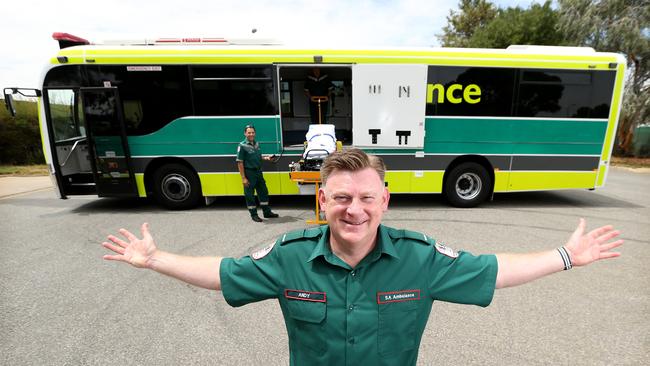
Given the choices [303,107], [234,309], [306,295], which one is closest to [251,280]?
[306,295]

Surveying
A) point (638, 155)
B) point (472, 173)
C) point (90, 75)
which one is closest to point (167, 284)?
point (90, 75)

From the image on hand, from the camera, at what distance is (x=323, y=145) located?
6.14 m

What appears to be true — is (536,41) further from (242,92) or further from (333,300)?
(333,300)

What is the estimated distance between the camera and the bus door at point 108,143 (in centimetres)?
613

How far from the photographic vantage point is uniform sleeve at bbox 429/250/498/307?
1.33m

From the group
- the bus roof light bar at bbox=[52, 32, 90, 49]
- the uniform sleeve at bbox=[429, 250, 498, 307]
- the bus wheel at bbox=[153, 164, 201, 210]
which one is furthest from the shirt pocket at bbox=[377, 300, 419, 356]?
the bus roof light bar at bbox=[52, 32, 90, 49]

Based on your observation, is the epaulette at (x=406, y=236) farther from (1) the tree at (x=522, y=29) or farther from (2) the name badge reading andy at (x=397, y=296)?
(1) the tree at (x=522, y=29)

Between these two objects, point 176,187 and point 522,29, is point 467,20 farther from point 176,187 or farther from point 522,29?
point 176,187

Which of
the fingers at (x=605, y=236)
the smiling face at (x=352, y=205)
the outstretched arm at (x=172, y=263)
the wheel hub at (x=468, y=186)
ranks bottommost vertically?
the wheel hub at (x=468, y=186)

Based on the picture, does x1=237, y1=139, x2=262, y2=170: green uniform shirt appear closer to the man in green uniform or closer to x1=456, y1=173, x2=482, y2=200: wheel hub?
x1=456, y1=173, x2=482, y2=200: wheel hub

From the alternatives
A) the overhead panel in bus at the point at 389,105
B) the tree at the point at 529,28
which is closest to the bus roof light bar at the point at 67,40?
the overhead panel in bus at the point at 389,105

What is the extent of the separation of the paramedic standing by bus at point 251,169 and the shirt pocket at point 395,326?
484 centimetres

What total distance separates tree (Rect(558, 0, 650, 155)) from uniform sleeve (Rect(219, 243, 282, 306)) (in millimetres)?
20915

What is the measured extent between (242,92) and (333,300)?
570 cm
